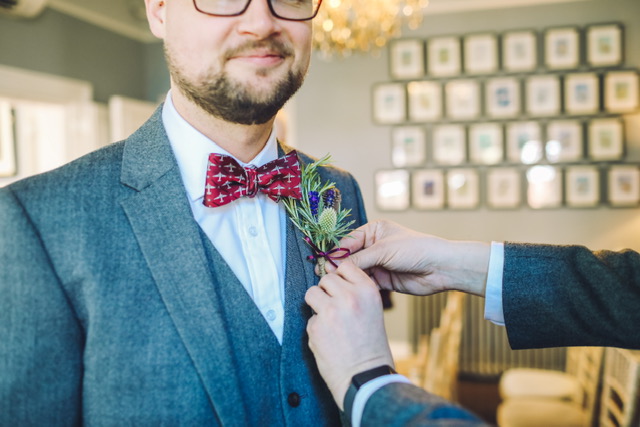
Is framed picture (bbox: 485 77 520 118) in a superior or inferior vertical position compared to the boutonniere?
superior

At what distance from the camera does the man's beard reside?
930mm

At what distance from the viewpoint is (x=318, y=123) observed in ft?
15.7

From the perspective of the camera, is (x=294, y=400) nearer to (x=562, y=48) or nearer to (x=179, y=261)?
(x=179, y=261)

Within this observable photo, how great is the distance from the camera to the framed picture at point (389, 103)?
456 cm

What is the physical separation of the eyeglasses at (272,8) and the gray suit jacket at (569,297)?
2.53ft

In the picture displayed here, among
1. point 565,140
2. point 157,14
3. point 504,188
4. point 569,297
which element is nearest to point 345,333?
point 569,297

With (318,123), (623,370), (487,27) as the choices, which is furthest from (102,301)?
(487,27)

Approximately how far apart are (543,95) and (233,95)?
163 inches

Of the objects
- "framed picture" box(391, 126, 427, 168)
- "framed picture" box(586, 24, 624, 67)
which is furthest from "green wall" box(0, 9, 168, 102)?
"framed picture" box(586, 24, 624, 67)

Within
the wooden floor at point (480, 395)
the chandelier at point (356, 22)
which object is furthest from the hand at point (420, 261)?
the wooden floor at point (480, 395)

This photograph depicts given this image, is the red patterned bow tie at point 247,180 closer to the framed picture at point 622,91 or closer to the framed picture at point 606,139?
the framed picture at point 606,139

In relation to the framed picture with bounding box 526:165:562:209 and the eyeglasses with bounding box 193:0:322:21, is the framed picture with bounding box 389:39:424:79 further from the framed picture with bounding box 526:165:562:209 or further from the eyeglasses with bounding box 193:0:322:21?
the eyeglasses with bounding box 193:0:322:21

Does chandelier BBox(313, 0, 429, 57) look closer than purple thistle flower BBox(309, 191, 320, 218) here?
No

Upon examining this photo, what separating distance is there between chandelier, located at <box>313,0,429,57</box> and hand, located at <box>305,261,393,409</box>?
2402mm
